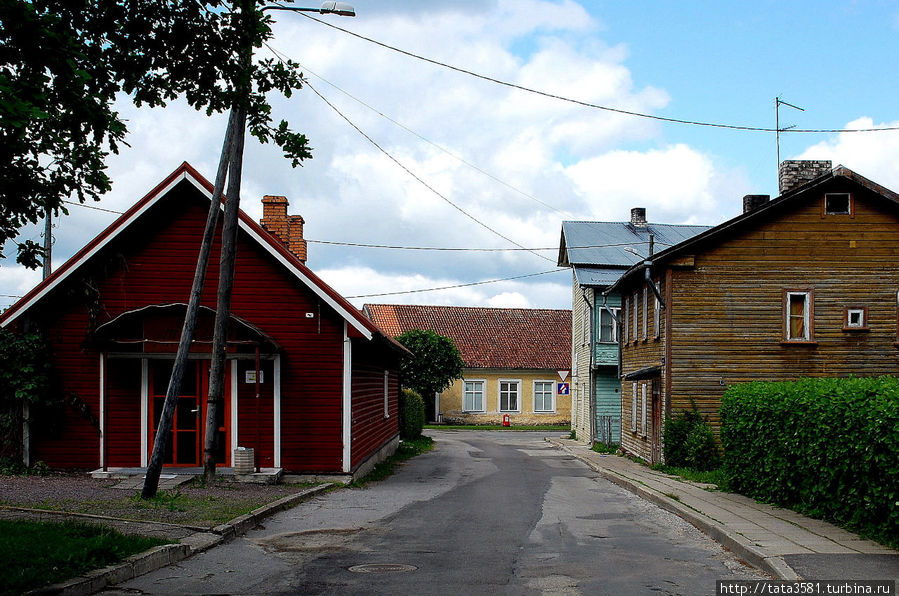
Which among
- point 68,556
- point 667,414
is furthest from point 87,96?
point 667,414

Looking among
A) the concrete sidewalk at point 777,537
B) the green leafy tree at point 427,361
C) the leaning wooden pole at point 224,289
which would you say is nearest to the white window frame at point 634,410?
the concrete sidewalk at point 777,537

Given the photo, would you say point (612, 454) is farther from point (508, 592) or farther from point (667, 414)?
point (508, 592)

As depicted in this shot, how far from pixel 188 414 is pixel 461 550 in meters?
9.94

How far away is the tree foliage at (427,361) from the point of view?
44.8 m

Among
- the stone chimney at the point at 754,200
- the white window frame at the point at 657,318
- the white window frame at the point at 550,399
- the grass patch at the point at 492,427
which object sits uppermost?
the stone chimney at the point at 754,200

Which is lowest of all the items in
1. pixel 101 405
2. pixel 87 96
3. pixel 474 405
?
pixel 474 405

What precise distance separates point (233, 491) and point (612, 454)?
17.9 meters

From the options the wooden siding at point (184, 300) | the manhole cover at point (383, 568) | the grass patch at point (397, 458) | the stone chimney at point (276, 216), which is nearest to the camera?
the manhole cover at point (383, 568)

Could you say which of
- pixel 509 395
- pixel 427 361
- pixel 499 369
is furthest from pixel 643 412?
pixel 509 395

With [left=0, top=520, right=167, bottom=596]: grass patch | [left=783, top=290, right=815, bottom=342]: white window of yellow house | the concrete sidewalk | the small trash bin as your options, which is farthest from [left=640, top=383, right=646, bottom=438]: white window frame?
[left=0, top=520, right=167, bottom=596]: grass patch

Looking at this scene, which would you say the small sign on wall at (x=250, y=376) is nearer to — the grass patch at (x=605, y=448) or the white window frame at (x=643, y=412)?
the white window frame at (x=643, y=412)

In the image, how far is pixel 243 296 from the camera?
18.8 m

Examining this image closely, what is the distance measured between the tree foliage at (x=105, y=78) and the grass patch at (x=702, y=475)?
37.9 ft

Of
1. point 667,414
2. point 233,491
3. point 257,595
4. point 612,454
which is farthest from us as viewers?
point 612,454
